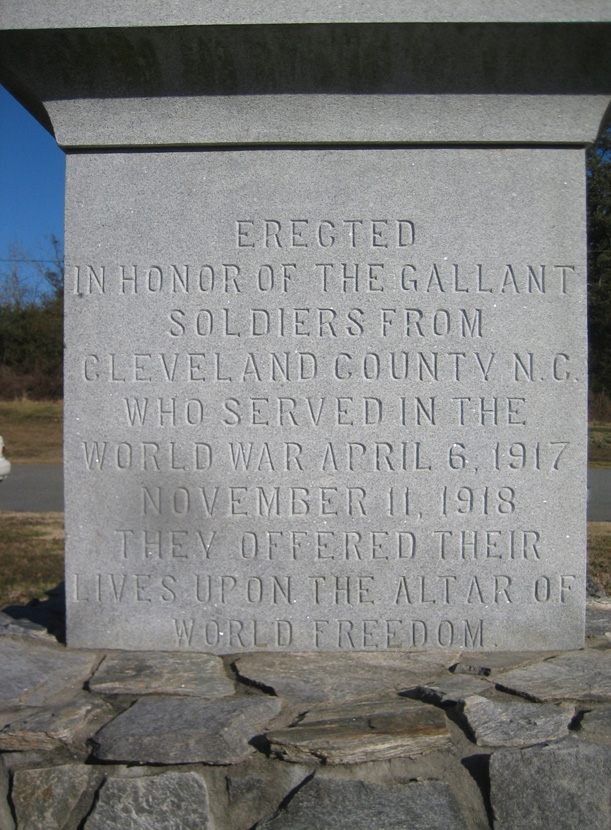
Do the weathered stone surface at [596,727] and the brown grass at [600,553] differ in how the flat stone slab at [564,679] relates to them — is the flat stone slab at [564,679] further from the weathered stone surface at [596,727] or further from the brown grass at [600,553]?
the brown grass at [600,553]

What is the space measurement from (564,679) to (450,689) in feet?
1.48

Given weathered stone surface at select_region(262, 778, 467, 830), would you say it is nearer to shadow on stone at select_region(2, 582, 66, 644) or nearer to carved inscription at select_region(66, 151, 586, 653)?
carved inscription at select_region(66, 151, 586, 653)

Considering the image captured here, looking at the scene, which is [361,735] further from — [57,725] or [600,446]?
[600,446]

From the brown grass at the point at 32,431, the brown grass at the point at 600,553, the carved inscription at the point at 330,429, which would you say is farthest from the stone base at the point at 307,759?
the brown grass at the point at 32,431

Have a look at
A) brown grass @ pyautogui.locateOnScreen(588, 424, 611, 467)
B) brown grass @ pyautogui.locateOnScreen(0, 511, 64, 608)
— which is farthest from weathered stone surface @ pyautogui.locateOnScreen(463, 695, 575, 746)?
brown grass @ pyautogui.locateOnScreen(588, 424, 611, 467)

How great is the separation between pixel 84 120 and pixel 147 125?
0.26 m

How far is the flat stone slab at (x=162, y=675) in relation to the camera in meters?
2.90

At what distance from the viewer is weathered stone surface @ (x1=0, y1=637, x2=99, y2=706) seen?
2.84m

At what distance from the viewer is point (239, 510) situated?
3324mm

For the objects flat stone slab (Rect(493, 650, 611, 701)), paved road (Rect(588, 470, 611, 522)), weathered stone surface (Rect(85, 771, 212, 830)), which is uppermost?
paved road (Rect(588, 470, 611, 522))

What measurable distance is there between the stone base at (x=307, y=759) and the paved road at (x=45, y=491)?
6.18m

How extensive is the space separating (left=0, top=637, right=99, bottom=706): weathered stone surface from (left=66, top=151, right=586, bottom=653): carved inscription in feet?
0.68

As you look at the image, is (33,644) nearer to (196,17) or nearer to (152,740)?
(152,740)

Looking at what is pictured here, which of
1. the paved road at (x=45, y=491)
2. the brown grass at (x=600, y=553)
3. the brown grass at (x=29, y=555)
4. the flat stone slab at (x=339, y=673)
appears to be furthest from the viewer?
the paved road at (x=45, y=491)
